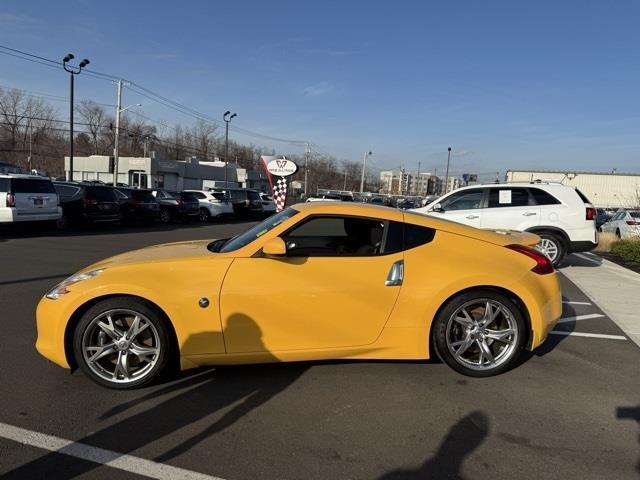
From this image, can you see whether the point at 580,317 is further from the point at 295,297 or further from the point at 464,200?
the point at 464,200

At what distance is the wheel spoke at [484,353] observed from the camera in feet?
13.4

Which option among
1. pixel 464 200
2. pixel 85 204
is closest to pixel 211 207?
pixel 85 204

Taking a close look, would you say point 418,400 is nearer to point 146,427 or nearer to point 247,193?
point 146,427

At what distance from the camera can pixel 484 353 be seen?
410 centimetres

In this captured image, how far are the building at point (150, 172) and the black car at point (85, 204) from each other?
46152 millimetres

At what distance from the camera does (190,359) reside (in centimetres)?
373

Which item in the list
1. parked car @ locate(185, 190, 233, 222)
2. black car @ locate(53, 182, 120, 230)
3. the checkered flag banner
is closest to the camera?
the checkered flag banner

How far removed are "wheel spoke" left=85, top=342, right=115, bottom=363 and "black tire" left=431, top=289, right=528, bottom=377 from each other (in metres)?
2.61

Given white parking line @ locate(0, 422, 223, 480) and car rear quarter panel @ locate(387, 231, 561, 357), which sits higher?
car rear quarter panel @ locate(387, 231, 561, 357)

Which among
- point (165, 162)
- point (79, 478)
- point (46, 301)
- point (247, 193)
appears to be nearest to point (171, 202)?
point (247, 193)

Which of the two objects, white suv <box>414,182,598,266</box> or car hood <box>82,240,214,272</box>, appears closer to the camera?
car hood <box>82,240,214,272</box>

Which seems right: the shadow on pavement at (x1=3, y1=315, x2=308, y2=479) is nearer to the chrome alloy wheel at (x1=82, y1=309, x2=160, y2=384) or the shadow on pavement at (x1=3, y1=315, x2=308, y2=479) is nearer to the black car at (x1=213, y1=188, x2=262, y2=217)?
the chrome alloy wheel at (x1=82, y1=309, x2=160, y2=384)

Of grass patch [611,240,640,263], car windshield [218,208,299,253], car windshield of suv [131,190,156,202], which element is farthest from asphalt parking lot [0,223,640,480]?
car windshield of suv [131,190,156,202]

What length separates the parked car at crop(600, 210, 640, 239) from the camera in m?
17.5
